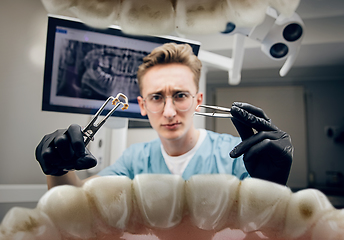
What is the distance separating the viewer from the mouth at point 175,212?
10.1 inches

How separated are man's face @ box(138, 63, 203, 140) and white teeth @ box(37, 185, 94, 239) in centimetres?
19

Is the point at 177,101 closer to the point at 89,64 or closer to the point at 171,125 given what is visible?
the point at 171,125

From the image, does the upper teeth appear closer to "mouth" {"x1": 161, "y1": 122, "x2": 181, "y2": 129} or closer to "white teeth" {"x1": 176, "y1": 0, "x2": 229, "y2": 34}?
"white teeth" {"x1": 176, "y1": 0, "x2": 229, "y2": 34}

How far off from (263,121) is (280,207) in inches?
5.0

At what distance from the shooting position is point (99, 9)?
1.18 ft

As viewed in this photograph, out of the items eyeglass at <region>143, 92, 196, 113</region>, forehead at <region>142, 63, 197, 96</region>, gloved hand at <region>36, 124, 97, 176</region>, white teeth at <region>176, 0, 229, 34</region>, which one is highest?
white teeth at <region>176, 0, 229, 34</region>

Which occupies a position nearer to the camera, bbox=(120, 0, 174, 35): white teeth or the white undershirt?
bbox=(120, 0, 174, 35): white teeth

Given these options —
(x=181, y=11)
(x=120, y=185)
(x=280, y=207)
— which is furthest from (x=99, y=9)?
(x=280, y=207)

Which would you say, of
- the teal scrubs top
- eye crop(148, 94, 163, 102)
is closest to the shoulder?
the teal scrubs top

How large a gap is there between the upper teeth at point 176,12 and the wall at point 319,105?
10 centimetres

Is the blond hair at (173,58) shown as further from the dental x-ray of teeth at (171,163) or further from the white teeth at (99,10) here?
the white teeth at (99,10)

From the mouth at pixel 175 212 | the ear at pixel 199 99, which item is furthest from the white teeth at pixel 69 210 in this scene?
the ear at pixel 199 99

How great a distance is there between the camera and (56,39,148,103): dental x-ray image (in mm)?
460

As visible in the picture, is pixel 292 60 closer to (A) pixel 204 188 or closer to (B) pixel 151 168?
(A) pixel 204 188
